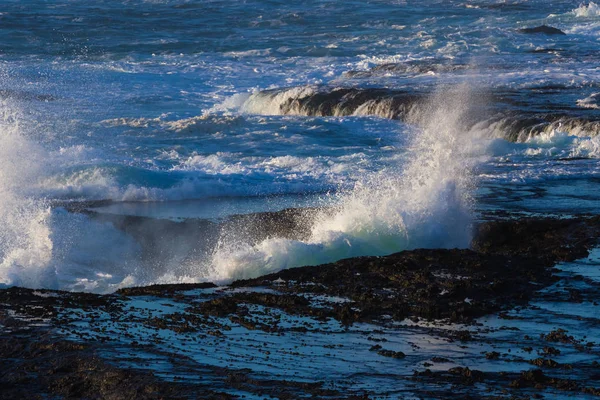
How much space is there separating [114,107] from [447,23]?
79.7 feet

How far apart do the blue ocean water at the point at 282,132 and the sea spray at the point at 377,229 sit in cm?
3

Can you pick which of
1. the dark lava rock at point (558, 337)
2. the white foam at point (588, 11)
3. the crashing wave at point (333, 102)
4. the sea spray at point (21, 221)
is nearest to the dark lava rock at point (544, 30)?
the white foam at point (588, 11)

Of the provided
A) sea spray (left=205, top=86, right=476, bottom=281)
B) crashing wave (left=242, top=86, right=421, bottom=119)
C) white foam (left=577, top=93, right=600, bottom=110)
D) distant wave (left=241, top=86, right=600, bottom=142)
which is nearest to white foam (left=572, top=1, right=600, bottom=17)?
distant wave (left=241, top=86, right=600, bottom=142)

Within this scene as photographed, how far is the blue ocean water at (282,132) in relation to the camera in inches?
504

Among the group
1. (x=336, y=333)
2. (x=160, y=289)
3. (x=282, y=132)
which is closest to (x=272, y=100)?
(x=282, y=132)

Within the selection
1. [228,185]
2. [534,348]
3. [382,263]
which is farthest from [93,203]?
[534,348]

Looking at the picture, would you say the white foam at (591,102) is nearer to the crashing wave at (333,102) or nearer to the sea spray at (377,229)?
the crashing wave at (333,102)

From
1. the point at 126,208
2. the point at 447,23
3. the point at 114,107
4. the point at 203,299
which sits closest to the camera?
the point at 203,299

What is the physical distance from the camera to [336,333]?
8.63 m

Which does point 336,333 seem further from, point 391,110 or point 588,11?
point 588,11

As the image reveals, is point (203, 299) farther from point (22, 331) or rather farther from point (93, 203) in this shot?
point (93, 203)

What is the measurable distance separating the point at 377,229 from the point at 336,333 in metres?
4.19

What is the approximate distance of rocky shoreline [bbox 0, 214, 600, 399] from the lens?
720 cm

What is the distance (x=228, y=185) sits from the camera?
18016 millimetres
